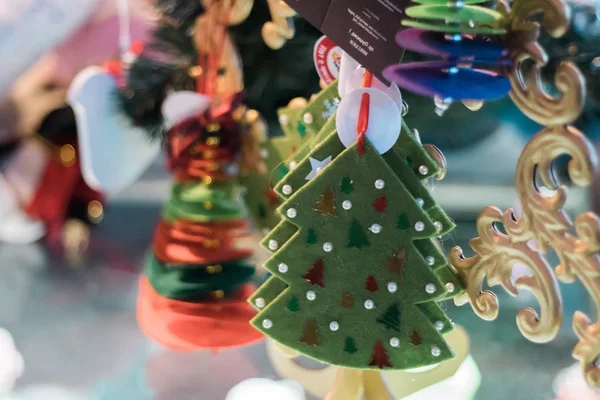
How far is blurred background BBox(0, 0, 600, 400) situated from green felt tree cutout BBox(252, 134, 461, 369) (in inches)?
2.9

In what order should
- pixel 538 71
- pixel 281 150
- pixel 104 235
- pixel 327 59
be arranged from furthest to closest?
1. pixel 104 235
2. pixel 281 150
3. pixel 327 59
4. pixel 538 71

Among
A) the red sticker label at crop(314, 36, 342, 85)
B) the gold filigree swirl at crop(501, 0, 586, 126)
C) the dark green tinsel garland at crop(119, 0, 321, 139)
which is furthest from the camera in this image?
the dark green tinsel garland at crop(119, 0, 321, 139)

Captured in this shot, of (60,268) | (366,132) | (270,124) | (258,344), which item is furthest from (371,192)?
(60,268)

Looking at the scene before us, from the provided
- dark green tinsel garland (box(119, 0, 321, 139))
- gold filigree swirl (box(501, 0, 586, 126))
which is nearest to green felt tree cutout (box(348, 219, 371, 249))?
gold filigree swirl (box(501, 0, 586, 126))

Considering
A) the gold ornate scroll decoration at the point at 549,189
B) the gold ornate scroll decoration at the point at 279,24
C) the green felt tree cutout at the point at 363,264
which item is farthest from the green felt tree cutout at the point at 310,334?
the gold ornate scroll decoration at the point at 279,24

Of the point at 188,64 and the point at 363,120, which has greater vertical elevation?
the point at 363,120

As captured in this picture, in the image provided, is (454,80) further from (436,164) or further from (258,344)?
(258,344)

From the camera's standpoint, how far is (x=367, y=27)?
0.39 m

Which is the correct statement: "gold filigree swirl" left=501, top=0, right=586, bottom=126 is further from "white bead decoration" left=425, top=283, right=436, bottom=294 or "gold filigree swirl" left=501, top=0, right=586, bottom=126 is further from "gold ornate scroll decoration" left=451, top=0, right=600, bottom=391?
"white bead decoration" left=425, top=283, right=436, bottom=294

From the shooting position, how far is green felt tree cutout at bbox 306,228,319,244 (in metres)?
0.40

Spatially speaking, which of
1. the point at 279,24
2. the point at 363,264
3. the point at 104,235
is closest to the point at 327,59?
the point at 279,24

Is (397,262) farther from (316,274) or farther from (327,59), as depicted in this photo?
(327,59)

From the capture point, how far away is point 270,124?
74cm

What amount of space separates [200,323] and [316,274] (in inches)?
8.2
